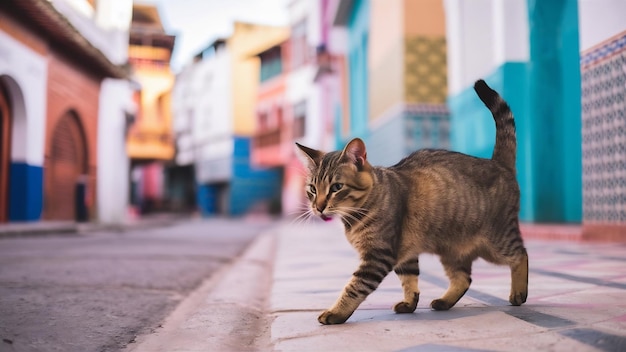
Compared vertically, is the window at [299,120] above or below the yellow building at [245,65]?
below

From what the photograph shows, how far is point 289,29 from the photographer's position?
2361cm

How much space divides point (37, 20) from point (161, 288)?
8791 mm

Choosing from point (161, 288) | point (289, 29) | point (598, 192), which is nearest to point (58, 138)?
point (161, 288)

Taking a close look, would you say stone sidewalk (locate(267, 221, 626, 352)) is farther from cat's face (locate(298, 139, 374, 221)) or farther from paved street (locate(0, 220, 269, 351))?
paved street (locate(0, 220, 269, 351))

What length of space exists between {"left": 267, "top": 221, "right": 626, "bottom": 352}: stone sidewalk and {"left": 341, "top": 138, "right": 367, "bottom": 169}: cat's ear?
1.88ft

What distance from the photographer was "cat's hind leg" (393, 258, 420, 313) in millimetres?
1969

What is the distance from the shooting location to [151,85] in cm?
2503

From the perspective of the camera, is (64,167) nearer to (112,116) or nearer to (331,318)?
(112,116)

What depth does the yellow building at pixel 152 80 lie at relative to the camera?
2408 cm

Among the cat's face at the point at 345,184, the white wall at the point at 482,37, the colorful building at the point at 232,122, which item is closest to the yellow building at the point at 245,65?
the colorful building at the point at 232,122

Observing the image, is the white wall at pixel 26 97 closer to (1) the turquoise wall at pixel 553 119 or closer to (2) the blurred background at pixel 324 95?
(2) the blurred background at pixel 324 95

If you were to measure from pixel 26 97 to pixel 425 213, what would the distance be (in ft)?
33.3

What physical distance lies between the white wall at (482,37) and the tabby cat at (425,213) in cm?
425

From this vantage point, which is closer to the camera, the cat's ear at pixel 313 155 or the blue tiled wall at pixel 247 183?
the cat's ear at pixel 313 155
